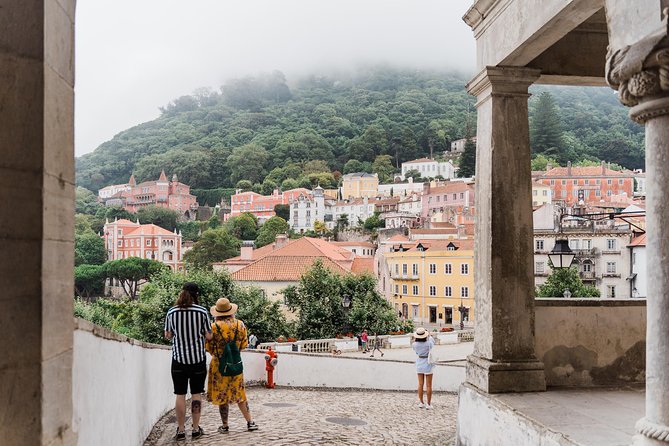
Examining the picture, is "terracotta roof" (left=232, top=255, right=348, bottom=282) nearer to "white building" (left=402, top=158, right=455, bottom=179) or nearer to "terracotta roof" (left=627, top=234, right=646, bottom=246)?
"terracotta roof" (left=627, top=234, right=646, bottom=246)

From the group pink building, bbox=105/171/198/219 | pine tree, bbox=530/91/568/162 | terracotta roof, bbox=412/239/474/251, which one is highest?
pine tree, bbox=530/91/568/162

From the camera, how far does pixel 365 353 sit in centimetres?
2569

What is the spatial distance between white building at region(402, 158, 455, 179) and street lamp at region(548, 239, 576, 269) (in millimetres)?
132424

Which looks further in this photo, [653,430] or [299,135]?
[299,135]

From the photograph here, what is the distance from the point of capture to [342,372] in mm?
13281

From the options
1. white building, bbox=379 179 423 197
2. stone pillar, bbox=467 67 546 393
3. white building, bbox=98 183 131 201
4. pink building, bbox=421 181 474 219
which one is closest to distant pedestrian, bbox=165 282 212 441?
stone pillar, bbox=467 67 546 393

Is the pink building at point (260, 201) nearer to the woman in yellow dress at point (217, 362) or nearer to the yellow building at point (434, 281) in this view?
the yellow building at point (434, 281)

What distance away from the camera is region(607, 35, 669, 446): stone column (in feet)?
9.16

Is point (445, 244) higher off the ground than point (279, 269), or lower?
higher

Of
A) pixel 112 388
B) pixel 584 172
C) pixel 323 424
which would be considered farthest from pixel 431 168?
pixel 112 388

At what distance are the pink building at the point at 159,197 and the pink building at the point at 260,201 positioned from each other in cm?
1502

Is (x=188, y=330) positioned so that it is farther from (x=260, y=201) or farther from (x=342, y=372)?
(x=260, y=201)

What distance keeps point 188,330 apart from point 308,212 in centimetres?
12126

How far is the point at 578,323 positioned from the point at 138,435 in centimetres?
408
